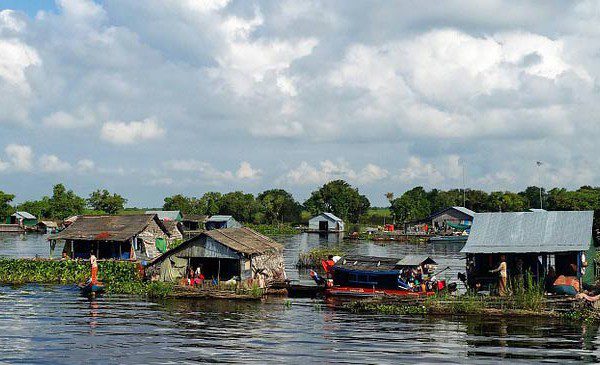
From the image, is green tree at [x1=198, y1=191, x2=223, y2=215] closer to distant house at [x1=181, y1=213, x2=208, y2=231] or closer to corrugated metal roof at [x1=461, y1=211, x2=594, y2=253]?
distant house at [x1=181, y1=213, x2=208, y2=231]

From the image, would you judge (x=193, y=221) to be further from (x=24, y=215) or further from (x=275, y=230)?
(x=24, y=215)

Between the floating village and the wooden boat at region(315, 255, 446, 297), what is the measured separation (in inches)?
2.1

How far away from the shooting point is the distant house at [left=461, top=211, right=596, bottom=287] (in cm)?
2973

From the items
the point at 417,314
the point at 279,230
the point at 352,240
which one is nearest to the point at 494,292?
the point at 417,314

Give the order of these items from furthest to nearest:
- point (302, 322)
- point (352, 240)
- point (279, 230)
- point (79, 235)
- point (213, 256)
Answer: point (279, 230)
point (352, 240)
point (79, 235)
point (213, 256)
point (302, 322)

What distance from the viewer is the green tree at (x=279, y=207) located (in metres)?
128

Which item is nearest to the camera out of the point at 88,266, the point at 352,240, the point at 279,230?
the point at 88,266

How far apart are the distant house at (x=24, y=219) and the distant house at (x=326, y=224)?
153ft

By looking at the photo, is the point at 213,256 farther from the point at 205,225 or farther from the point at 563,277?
the point at 205,225

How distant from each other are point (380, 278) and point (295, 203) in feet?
A: 338

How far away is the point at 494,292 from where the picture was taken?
30.2 meters

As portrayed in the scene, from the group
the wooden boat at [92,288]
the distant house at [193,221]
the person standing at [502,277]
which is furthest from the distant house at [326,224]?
the person standing at [502,277]

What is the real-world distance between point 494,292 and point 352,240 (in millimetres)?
62220

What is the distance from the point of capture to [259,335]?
79.5ft
